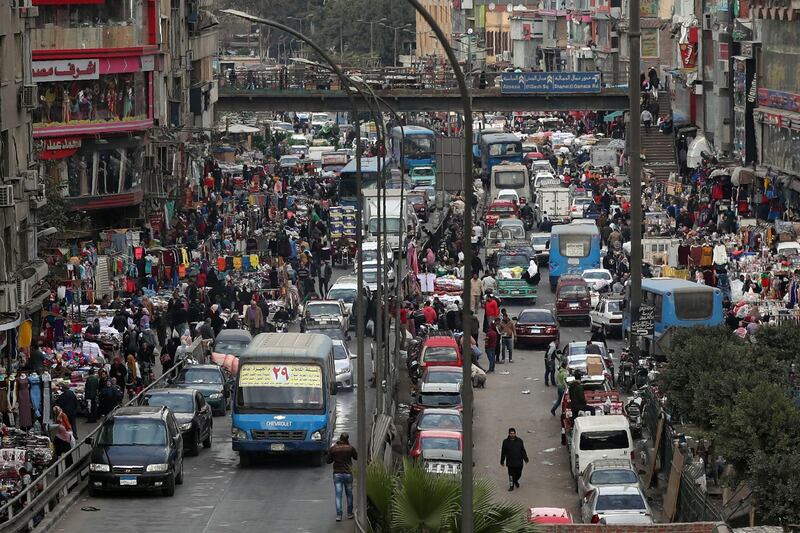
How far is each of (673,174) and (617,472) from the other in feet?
187

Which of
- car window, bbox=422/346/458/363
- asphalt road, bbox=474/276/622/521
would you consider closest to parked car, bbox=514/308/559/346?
asphalt road, bbox=474/276/622/521

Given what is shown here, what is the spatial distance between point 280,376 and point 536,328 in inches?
795

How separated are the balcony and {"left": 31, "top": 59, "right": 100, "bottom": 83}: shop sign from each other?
49 cm

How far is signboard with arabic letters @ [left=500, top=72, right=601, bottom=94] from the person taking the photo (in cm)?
8706

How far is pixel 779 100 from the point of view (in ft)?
248

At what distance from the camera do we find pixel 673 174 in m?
89.3

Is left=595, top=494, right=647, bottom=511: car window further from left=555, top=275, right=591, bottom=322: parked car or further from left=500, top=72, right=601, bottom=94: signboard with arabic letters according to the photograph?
left=500, top=72, right=601, bottom=94: signboard with arabic letters

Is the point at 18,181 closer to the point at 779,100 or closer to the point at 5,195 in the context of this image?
the point at 5,195

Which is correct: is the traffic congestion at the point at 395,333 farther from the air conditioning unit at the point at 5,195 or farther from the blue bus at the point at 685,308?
the air conditioning unit at the point at 5,195

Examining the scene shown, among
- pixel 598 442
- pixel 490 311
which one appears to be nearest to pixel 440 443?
pixel 598 442

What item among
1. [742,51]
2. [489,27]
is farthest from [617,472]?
[489,27]

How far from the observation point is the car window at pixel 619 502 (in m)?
31.7

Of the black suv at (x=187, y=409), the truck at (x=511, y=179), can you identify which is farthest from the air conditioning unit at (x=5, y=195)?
the truck at (x=511, y=179)

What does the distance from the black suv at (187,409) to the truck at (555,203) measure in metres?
45.3
